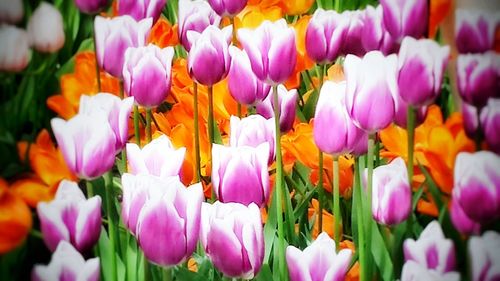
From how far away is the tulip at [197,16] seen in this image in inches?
42.9

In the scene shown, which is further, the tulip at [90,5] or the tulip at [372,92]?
the tulip at [90,5]

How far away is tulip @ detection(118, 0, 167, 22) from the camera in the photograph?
1101mm

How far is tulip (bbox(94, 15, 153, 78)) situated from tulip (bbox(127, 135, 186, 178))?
0.10 meters

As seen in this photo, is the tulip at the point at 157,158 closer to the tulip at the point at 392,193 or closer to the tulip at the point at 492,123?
the tulip at the point at 392,193

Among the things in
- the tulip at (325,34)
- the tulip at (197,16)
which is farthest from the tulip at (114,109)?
the tulip at (325,34)

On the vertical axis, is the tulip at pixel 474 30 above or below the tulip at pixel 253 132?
above

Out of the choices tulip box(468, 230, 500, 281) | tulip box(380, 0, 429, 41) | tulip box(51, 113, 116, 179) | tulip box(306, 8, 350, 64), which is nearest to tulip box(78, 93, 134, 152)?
tulip box(51, 113, 116, 179)

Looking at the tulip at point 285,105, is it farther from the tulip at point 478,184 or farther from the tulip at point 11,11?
the tulip at point 11,11

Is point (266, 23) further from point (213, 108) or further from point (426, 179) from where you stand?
point (426, 179)

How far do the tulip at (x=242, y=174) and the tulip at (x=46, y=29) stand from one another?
0.26m

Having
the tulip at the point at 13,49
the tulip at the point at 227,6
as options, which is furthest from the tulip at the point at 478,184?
the tulip at the point at 13,49

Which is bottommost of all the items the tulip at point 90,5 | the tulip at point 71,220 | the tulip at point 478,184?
the tulip at point 71,220

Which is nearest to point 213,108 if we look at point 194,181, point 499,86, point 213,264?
point 194,181

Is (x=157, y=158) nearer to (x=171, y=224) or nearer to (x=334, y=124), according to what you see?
(x=171, y=224)
